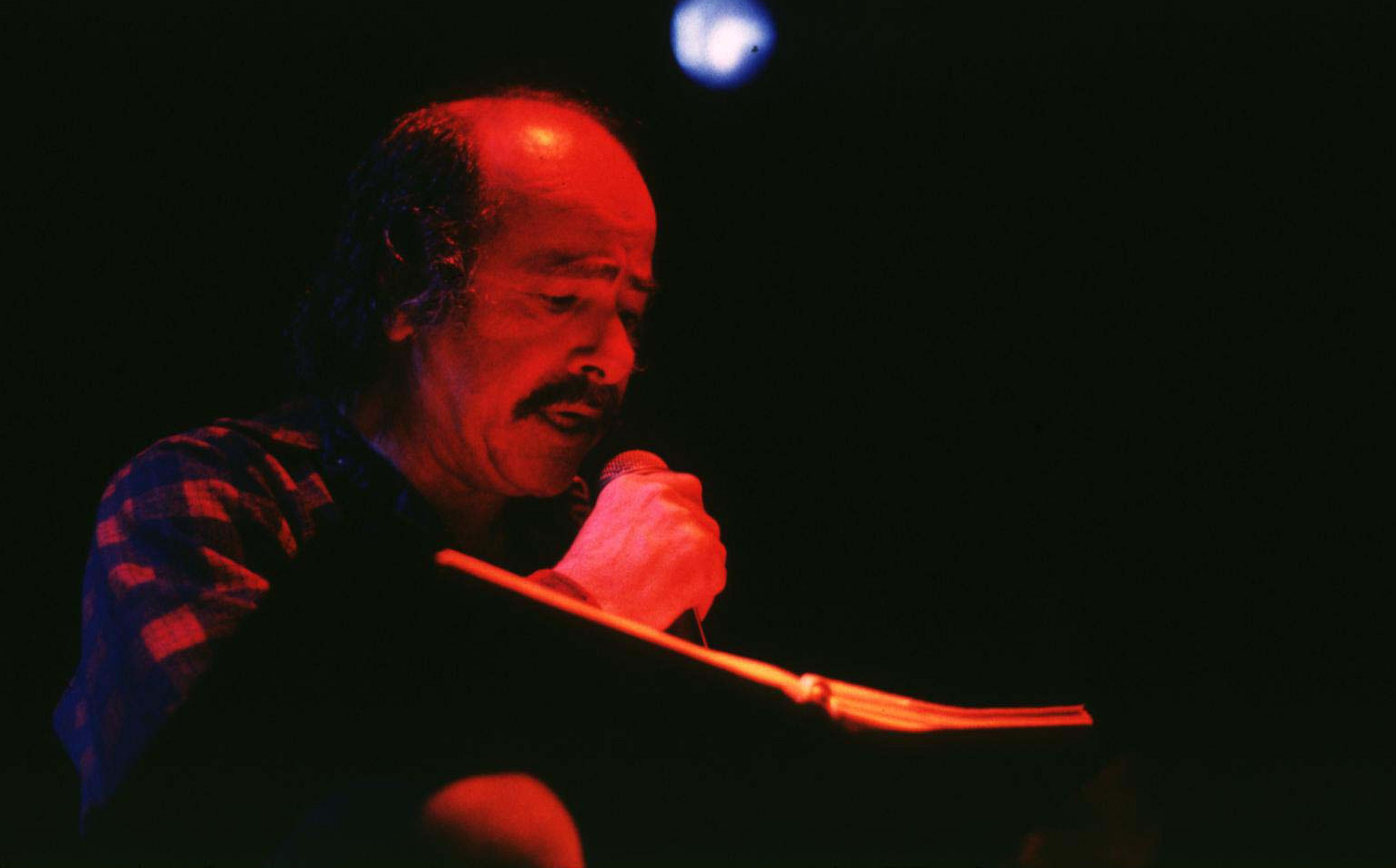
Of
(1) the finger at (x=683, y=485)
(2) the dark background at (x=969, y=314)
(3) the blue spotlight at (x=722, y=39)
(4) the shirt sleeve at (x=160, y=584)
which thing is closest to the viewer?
(4) the shirt sleeve at (x=160, y=584)

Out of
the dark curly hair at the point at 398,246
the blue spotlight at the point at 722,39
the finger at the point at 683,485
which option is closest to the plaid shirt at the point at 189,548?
the dark curly hair at the point at 398,246

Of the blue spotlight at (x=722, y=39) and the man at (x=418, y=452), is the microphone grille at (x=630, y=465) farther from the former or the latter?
the blue spotlight at (x=722, y=39)

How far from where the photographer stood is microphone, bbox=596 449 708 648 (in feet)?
4.87

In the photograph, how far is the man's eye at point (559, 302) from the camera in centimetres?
129

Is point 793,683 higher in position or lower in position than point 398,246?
lower

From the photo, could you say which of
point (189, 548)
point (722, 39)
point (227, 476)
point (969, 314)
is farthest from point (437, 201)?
point (969, 314)

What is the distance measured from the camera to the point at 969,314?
6.10 ft

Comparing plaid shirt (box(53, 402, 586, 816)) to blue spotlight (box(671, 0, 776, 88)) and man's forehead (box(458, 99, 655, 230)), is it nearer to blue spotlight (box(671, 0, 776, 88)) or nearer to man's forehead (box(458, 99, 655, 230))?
man's forehead (box(458, 99, 655, 230))

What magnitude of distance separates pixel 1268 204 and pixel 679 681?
1.59 m

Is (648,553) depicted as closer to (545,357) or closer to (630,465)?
(630,465)

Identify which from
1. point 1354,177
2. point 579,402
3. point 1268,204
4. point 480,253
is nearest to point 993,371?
point 1268,204

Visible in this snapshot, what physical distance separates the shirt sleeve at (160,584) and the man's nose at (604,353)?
46cm

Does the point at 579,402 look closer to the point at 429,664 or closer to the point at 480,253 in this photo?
the point at 480,253

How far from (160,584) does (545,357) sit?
0.56 m
